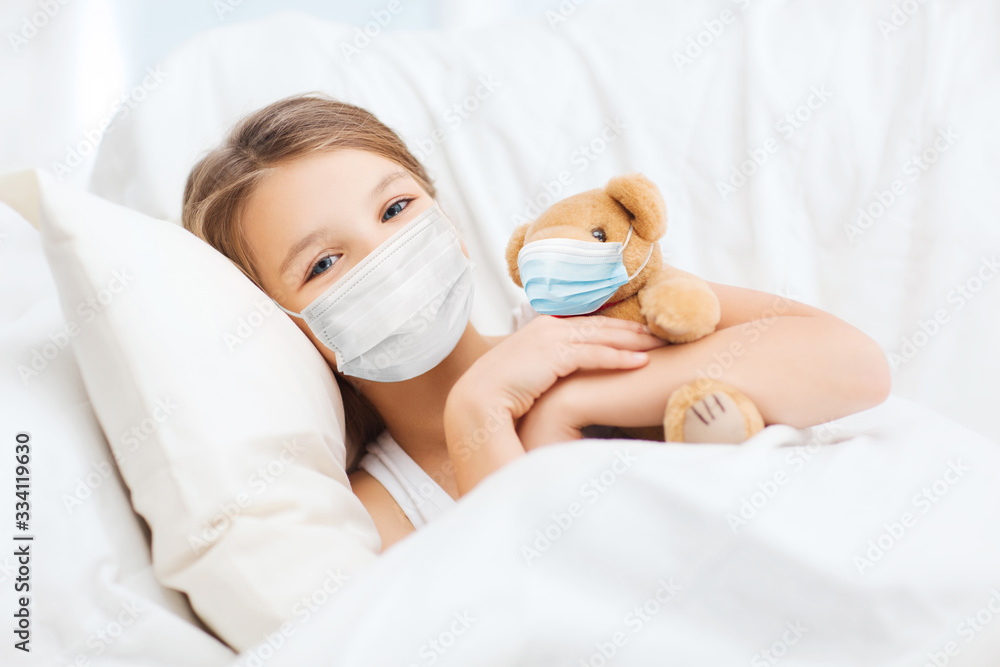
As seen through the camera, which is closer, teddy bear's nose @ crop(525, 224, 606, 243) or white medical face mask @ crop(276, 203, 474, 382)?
teddy bear's nose @ crop(525, 224, 606, 243)

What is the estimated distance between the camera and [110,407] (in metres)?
0.80

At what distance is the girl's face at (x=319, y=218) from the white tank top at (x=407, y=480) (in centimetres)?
22

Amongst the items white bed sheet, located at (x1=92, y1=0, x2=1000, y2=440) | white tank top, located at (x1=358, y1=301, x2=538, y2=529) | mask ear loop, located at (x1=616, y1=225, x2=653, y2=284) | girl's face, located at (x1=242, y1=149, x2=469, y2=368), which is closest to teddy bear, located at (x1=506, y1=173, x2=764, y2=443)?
mask ear loop, located at (x1=616, y1=225, x2=653, y2=284)

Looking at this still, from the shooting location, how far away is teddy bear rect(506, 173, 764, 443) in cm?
82

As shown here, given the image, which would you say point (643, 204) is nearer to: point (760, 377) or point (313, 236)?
point (760, 377)

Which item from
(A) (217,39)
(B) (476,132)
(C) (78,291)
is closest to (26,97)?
(A) (217,39)

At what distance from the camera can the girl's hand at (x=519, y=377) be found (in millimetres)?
924

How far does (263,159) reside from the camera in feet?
3.82

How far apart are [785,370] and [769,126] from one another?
903 millimetres

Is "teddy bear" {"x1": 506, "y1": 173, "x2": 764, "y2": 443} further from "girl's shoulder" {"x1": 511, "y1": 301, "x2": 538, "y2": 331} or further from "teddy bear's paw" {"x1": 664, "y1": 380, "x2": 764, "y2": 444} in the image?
"girl's shoulder" {"x1": 511, "y1": 301, "x2": 538, "y2": 331}

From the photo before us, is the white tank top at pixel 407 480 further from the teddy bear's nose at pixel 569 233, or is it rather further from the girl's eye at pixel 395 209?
the teddy bear's nose at pixel 569 233

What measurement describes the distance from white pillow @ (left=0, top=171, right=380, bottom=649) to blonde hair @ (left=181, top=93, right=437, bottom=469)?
0.31 m

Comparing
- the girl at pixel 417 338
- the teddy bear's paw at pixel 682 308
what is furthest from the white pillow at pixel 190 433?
the teddy bear's paw at pixel 682 308

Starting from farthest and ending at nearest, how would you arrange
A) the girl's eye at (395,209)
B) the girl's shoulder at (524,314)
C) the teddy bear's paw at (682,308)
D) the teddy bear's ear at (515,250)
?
the girl's shoulder at (524,314) → the girl's eye at (395,209) → the teddy bear's ear at (515,250) → the teddy bear's paw at (682,308)
